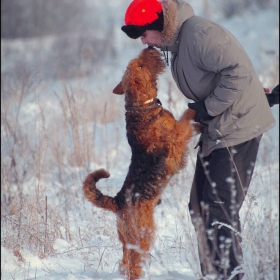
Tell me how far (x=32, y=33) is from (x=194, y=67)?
20.7 metres

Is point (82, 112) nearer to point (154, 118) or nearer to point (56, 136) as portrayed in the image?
point (56, 136)

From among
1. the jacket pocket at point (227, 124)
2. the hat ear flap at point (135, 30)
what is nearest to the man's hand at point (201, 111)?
the jacket pocket at point (227, 124)

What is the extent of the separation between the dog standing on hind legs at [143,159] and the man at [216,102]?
250 millimetres

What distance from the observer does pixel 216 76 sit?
10.6 feet

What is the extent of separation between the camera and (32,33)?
22.7m

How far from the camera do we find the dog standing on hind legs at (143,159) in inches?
132

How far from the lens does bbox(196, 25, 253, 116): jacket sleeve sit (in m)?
3.02

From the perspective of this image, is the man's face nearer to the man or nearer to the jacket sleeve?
the man

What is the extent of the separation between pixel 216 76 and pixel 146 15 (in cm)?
62

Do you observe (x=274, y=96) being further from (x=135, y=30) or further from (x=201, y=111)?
(x=135, y=30)

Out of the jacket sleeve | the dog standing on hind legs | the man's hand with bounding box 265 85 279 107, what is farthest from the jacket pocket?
the man's hand with bounding box 265 85 279 107

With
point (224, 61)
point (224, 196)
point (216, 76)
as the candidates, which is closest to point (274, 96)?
point (216, 76)

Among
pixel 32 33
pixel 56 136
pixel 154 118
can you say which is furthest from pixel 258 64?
pixel 32 33

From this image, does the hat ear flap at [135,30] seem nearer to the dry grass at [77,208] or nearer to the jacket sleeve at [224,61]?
the jacket sleeve at [224,61]
